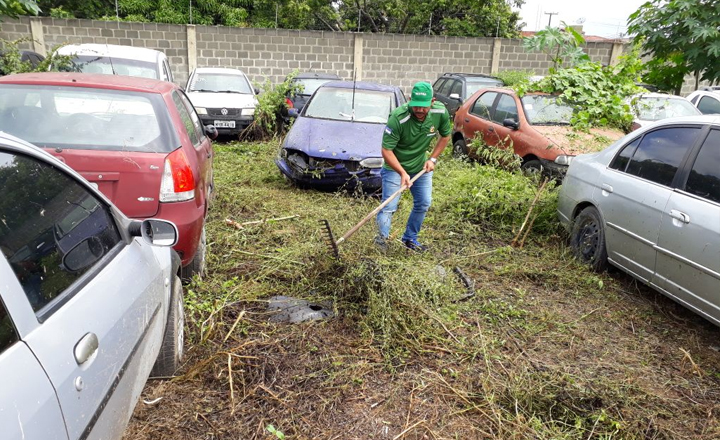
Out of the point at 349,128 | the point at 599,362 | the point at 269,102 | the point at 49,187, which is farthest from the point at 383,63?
the point at 49,187

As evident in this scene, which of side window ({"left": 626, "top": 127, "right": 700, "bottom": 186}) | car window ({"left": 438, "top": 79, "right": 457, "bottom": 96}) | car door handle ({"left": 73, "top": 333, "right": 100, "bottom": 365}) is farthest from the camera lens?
car window ({"left": 438, "top": 79, "right": 457, "bottom": 96})

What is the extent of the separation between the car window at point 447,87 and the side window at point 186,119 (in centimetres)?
903

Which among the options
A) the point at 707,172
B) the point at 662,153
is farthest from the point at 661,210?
the point at 662,153

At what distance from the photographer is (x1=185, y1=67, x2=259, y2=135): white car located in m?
10.3

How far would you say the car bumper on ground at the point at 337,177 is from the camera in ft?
22.0

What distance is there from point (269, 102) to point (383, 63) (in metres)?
6.94

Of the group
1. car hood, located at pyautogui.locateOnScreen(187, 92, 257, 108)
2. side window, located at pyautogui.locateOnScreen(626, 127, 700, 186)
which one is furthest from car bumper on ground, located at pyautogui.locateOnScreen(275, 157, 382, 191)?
car hood, located at pyautogui.locateOnScreen(187, 92, 257, 108)

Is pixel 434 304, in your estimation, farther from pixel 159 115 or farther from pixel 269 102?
pixel 269 102

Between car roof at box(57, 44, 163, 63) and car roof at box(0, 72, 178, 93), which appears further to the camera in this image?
car roof at box(57, 44, 163, 63)

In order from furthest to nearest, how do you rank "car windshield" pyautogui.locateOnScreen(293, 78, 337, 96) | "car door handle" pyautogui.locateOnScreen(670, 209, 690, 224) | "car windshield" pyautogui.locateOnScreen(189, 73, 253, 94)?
1. "car windshield" pyautogui.locateOnScreen(293, 78, 337, 96)
2. "car windshield" pyautogui.locateOnScreen(189, 73, 253, 94)
3. "car door handle" pyautogui.locateOnScreen(670, 209, 690, 224)

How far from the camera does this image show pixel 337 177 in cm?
677

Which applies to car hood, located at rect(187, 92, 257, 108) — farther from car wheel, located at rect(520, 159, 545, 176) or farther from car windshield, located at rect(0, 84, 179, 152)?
car windshield, located at rect(0, 84, 179, 152)

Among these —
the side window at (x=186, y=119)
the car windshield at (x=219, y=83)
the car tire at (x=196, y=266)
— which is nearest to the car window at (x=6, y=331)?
the car tire at (x=196, y=266)

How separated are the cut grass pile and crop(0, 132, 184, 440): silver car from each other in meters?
0.77
